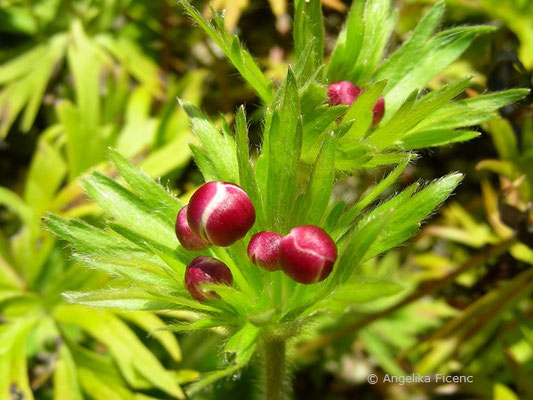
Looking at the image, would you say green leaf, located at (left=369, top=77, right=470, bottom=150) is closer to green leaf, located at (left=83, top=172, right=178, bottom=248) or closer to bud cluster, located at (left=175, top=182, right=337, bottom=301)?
bud cluster, located at (left=175, top=182, right=337, bottom=301)

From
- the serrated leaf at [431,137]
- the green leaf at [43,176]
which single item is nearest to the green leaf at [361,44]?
the serrated leaf at [431,137]

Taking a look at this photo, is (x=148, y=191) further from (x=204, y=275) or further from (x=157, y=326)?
(x=157, y=326)

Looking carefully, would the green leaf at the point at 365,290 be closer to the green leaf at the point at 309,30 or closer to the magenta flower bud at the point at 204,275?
the magenta flower bud at the point at 204,275

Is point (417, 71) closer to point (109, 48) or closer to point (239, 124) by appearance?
point (239, 124)

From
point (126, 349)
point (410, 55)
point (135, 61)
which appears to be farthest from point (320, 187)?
point (135, 61)

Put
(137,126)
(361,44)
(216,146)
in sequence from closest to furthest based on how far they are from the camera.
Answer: (216,146), (361,44), (137,126)

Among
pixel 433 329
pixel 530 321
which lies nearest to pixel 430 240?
pixel 433 329

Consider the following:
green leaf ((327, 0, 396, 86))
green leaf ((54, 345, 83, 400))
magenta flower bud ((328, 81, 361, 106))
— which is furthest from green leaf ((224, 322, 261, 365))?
green leaf ((54, 345, 83, 400))
